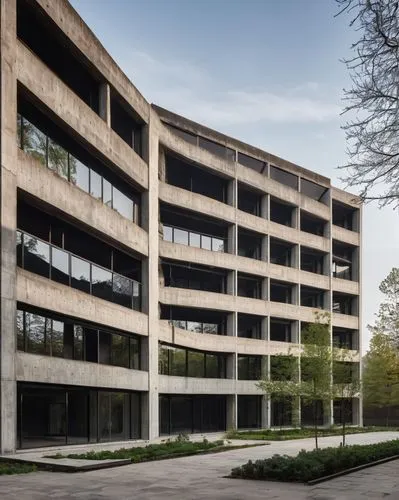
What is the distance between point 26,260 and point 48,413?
659cm

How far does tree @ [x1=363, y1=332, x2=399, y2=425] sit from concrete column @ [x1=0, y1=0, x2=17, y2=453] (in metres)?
46.2

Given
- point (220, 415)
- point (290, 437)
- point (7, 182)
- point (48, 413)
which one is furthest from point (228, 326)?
point (7, 182)

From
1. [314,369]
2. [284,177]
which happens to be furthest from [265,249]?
[314,369]

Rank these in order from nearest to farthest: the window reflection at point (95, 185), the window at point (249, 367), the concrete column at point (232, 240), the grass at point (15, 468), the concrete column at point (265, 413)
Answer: the grass at point (15, 468) → the window reflection at point (95, 185) → the concrete column at point (232, 240) → the window at point (249, 367) → the concrete column at point (265, 413)

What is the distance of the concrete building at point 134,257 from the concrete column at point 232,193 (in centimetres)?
11

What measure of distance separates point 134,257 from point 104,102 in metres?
9.19

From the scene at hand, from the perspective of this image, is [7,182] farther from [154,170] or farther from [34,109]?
[154,170]

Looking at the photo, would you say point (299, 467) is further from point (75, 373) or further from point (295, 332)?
point (295, 332)

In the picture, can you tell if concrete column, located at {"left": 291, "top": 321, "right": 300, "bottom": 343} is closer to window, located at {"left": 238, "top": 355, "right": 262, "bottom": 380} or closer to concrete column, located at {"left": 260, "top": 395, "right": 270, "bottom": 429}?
window, located at {"left": 238, "top": 355, "right": 262, "bottom": 380}

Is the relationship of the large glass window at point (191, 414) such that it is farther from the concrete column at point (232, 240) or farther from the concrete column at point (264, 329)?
the concrete column at point (232, 240)

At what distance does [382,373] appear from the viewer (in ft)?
215

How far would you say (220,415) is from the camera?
51.1 metres

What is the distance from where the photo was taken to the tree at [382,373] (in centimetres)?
6538

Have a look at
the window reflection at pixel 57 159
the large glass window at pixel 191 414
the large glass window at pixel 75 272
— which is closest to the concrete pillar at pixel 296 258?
the large glass window at pixel 191 414
